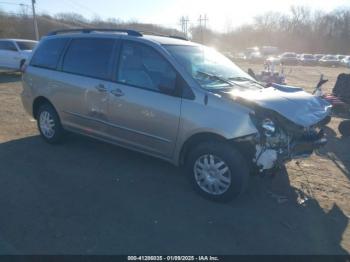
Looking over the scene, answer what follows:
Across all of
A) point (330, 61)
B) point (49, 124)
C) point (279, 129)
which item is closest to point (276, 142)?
point (279, 129)

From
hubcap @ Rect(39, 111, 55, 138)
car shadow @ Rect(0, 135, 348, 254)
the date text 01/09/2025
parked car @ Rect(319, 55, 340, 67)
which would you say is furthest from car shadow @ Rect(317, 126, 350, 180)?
parked car @ Rect(319, 55, 340, 67)

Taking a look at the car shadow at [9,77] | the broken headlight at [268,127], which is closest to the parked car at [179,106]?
the broken headlight at [268,127]

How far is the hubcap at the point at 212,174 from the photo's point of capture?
13.6 ft

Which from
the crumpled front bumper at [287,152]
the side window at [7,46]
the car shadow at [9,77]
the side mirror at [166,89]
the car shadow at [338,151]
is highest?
the side mirror at [166,89]

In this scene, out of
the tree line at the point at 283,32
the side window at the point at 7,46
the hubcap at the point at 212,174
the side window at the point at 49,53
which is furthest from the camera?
the tree line at the point at 283,32

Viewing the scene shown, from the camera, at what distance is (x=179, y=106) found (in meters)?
4.33

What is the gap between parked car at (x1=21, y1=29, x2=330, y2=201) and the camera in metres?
4.04

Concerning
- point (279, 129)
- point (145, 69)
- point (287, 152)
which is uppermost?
point (145, 69)

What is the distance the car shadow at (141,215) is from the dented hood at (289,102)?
1.01 meters

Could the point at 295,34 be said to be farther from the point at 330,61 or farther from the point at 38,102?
the point at 38,102

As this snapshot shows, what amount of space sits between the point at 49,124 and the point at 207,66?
2.89 m

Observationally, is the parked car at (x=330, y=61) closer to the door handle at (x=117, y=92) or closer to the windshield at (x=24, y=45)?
the windshield at (x=24, y=45)

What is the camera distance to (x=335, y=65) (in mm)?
44344

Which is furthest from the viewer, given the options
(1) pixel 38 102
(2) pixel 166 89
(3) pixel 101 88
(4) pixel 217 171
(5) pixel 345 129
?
(5) pixel 345 129
